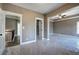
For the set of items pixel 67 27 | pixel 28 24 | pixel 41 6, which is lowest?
pixel 67 27

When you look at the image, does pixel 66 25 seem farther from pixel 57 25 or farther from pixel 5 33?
pixel 5 33

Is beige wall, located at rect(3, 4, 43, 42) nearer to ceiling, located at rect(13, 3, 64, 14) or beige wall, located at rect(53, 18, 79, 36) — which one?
ceiling, located at rect(13, 3, 64, 14)

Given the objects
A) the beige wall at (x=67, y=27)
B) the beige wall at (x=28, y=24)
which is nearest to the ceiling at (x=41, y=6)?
the beige wall at (x=28, y=24)

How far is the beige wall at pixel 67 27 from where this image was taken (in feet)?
8.00

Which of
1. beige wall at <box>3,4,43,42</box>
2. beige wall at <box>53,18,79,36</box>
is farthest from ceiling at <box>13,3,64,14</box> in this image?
beige wall at <box>53,18,79,36</box>

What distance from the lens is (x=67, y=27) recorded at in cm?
252

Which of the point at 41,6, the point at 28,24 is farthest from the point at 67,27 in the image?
the point at 28,24

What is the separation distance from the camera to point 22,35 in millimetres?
2660

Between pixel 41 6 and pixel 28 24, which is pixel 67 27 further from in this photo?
pixel 28 24

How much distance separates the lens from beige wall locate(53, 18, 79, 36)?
2.44 m

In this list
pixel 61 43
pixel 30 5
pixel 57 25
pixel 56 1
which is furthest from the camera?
pixel 57 25

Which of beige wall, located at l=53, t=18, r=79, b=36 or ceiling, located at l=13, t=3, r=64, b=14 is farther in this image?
beige wall, located at l=53, t=18, r=79, b=36
